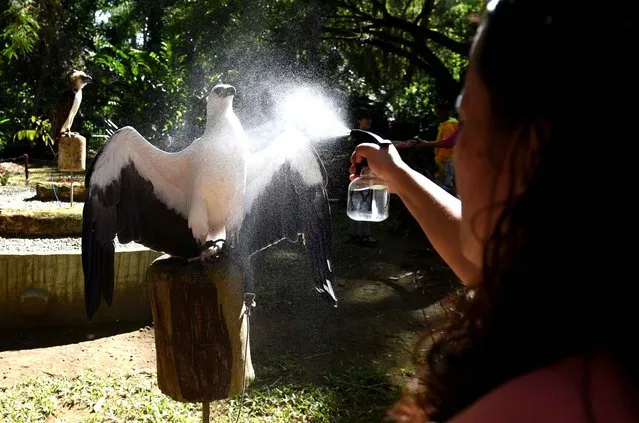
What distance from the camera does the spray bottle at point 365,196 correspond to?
1607 millimetres

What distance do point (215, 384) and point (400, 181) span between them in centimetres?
129

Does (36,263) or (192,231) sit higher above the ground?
(192,231)

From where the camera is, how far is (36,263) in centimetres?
412

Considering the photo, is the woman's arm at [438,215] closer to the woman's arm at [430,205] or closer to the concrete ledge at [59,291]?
the woman's arm at [430,205]

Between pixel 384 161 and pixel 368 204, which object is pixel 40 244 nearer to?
pixel 368 204

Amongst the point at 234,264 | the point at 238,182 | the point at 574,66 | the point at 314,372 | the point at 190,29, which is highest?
the point at 190,29

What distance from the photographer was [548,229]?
49cm

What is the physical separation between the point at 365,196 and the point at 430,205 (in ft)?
3.17

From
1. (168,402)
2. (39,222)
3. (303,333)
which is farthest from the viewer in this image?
(39,222)

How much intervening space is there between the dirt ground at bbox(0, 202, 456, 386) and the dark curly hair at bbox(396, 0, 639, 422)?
2962 millimetres

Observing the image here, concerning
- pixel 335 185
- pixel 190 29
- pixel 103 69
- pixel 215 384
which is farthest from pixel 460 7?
pixel 215 384

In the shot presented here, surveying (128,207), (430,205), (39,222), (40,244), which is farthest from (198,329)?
(39,222)

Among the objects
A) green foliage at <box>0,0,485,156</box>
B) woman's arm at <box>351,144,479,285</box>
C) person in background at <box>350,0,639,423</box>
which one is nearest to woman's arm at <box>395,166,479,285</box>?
woman's arm at <box>351,144,479,285</box>

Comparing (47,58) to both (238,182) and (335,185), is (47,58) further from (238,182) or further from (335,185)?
(238,182)
